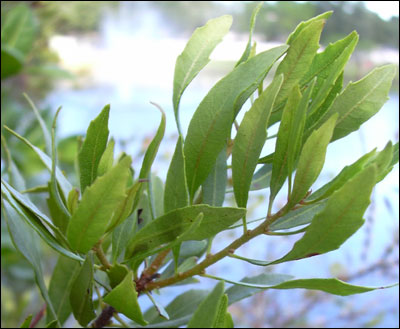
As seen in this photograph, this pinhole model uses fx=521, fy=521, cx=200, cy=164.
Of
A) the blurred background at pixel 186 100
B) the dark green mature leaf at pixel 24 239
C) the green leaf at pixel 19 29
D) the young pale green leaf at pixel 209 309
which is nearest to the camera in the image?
the young pale green leaf at pixel 209 309

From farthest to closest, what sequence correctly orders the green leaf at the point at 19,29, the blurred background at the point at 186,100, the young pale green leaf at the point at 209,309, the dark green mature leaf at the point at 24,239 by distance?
the green leaf at the point at 19,29, the blurred background at the point at 186,100, the dark green mature leaf at the point at 24,239, the young pale green leaf at the point at 209,309

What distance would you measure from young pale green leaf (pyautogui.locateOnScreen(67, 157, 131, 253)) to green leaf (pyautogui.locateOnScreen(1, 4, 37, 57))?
0.50 metres

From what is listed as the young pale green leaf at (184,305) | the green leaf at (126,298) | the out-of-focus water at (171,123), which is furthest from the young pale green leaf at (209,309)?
the out-of-focus water at (171,123)

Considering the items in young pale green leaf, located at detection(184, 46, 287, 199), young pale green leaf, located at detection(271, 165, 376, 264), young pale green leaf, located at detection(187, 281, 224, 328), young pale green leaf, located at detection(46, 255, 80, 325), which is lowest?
young pale green leaf, located at detection(46, 255, 80, 325)

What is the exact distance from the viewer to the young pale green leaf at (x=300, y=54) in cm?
25

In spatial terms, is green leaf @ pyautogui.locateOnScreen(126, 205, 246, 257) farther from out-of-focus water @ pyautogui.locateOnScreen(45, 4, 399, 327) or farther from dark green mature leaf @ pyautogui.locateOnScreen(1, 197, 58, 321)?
out-of-focus water @ pyautogui.locateOnScreen(45, 4, 399, 327)

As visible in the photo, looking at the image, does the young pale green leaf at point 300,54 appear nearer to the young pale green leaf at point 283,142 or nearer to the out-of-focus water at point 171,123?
the young pale green leaf at point 283,142

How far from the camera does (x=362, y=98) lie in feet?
0.89

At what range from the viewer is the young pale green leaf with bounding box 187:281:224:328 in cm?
18

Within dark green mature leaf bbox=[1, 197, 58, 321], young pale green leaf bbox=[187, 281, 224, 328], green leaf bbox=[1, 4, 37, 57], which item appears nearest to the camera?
young pale green leaf bbox=[187, 281, 224, 328]

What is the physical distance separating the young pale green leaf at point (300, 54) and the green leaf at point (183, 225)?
0.07 m

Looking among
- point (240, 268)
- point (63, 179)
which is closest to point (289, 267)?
point (240, 268)

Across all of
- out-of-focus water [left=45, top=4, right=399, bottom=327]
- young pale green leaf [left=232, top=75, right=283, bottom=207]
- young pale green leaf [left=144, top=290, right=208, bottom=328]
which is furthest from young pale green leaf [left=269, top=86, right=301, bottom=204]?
out-of-focus water [left=45, top=4, right=399, bottom=327]

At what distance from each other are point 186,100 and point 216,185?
1.61 feet
